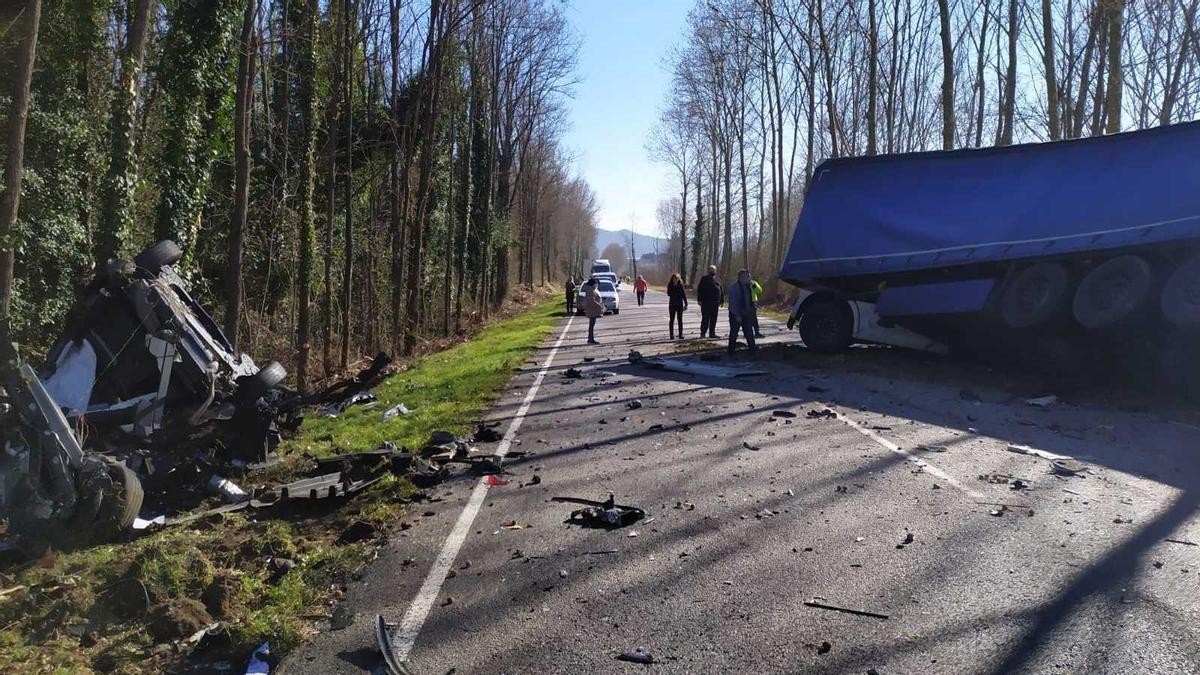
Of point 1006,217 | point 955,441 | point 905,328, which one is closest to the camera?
point 955,441

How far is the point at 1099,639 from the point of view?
13.6ft

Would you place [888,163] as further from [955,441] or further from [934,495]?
[934,495]

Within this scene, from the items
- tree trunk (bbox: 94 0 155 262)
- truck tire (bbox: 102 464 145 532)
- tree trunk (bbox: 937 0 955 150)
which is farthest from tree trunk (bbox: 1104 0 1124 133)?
truck tire (bbox: 102 464 145 532)

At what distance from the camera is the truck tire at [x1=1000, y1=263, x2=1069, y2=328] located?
12.4 meters

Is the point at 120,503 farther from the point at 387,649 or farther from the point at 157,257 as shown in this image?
the point at 387,649

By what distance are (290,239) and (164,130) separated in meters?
6.33

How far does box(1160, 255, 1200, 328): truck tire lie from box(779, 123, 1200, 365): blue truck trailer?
0.05ft

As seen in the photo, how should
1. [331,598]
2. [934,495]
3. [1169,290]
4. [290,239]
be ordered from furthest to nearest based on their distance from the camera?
[290,239], [1169,290], [934,495], [331,598]

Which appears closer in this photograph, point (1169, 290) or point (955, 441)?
point (955, 441)

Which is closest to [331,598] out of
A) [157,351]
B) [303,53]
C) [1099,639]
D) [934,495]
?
[157,351]

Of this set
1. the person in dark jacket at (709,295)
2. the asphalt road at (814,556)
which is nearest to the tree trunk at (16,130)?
the asphalt road at (814,556)

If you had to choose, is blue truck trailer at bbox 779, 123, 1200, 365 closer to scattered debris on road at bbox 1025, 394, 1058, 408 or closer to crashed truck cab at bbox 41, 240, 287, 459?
scattered debris on road at bbox 1025, 394, 1058, 408

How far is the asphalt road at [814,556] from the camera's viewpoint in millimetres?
4148

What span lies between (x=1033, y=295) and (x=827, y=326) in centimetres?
477
